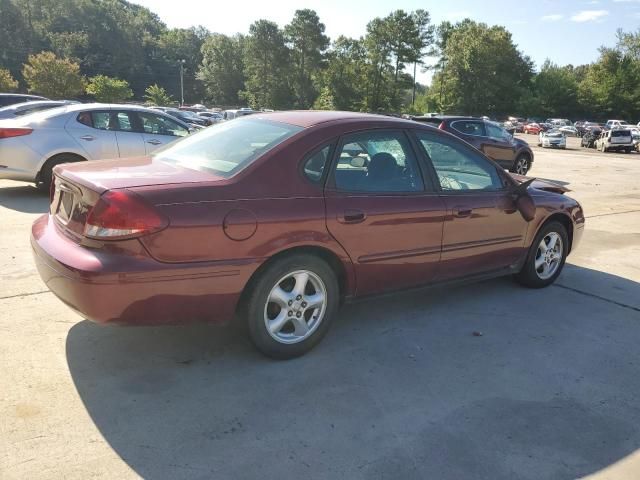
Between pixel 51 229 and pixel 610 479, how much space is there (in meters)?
3.48

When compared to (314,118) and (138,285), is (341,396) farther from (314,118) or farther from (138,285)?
(314,118)

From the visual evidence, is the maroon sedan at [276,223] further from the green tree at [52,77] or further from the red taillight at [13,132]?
the green tree at [52,77]

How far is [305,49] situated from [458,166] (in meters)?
90.8

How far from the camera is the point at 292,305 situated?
3.49 metres

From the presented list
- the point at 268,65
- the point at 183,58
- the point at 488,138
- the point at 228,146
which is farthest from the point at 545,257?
the point at 183,58

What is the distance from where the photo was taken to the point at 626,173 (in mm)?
18734

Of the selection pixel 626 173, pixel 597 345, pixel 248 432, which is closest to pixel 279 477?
pixel 248 432

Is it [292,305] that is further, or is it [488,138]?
[488,138]

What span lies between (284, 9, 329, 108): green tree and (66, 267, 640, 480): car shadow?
87837 millimetres

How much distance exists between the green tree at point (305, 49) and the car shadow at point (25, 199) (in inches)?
3243

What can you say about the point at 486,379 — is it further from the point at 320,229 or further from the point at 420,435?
the point at 320,229

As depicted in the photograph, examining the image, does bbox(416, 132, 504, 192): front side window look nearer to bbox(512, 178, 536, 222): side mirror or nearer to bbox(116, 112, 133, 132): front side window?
bbox(512, 178, 536, 222): side mirror

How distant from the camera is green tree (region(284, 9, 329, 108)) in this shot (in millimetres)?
87250

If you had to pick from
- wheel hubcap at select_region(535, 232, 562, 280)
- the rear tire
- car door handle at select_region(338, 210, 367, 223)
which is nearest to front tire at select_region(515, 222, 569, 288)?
wheel hubcap at select_region(535, 232, 562, 280)
